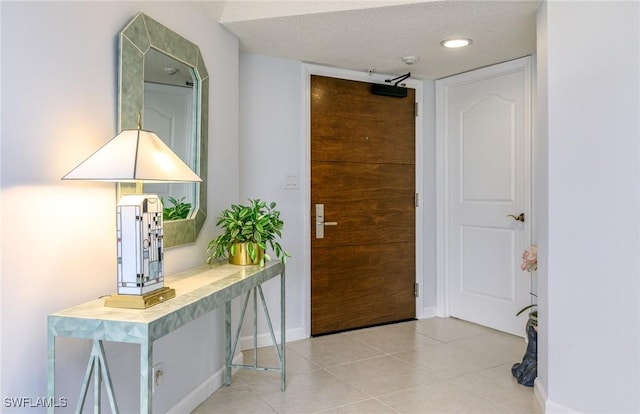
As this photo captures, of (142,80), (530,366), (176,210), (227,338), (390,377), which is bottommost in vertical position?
(390,377)

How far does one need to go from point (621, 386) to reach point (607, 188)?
859mm

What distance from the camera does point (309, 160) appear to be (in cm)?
347

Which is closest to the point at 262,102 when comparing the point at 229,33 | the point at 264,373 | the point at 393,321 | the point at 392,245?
the point at 229,33

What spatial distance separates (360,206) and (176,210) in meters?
1.79

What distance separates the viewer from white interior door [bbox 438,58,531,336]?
A: 3.41 m

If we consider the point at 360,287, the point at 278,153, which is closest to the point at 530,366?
the point at 360,287

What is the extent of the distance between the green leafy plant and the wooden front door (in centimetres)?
134

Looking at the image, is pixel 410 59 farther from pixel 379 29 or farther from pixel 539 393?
pixel 539 393

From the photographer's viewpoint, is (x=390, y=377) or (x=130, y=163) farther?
(x=390, y=377)

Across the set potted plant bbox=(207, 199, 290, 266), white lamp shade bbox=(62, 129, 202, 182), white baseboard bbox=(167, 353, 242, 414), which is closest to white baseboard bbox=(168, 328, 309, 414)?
white baseboard bbox=(167, 353, 242, 414)

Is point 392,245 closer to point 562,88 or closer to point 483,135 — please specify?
point 483,135

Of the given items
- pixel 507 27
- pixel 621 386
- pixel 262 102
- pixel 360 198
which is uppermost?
pixel 507 27

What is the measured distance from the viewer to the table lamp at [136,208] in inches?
56.7

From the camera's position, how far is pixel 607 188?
2.01 meters
